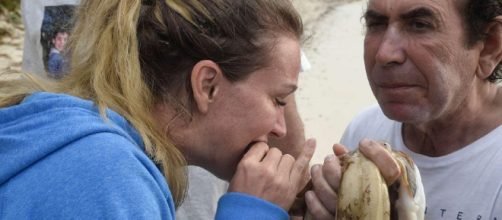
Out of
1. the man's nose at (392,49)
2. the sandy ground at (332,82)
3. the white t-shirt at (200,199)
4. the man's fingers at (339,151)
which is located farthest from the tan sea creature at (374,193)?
the sandy ground at (332,82)

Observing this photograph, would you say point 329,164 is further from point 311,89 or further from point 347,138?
point 311,89

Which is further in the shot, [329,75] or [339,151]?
[329,75]

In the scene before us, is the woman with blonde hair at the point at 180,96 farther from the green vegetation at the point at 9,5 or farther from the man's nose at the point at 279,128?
the green vegetation at the point at 9,5

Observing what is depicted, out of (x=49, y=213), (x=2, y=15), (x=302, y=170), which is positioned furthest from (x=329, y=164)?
(x=2, y=15)

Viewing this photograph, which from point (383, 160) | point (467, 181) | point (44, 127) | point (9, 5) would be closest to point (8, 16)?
point (9, 5)

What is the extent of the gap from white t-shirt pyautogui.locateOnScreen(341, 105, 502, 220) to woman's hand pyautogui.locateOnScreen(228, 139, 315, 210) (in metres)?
0.68

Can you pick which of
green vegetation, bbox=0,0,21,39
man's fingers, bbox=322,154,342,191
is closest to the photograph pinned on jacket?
man's fingers, bbox=322,154,342,191

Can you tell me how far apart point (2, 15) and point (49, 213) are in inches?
402

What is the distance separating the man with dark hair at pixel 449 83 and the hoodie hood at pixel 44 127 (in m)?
1.13

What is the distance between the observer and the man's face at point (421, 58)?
2.49m

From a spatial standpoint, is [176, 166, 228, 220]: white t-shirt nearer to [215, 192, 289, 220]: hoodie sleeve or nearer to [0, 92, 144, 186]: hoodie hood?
[215, 192, 289, 220]: hoodie sleeve

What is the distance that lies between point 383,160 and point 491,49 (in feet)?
3.14

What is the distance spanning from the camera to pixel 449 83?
252cm

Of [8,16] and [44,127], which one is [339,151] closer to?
[44,127]
